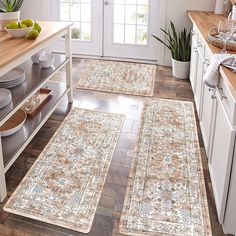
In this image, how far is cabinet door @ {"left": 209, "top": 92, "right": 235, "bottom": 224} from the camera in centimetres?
170

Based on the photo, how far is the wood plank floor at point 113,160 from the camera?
189cm

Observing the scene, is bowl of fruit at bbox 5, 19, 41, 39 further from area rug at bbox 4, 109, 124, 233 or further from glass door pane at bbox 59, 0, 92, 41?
glass door pane at bbox 59, 0, 92, 41

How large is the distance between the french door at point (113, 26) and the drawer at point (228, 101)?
288cm

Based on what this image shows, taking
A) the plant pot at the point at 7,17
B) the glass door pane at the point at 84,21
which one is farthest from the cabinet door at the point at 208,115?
the glass door pane at the point at 84,21

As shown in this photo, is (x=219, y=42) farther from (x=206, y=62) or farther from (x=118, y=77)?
(x=118, y=77)

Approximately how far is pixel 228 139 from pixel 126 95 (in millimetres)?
2121

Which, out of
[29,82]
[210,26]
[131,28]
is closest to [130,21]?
[131,28]

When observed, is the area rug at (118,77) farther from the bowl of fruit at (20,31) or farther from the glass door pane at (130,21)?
the bowl of fruit at (20,31)

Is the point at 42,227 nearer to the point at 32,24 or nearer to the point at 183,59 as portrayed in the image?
the point at 32,24

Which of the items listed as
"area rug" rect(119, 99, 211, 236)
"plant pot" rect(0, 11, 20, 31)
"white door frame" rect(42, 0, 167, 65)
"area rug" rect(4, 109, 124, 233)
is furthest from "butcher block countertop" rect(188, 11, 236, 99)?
"plant pot" rect(0, 11, 20, 31)

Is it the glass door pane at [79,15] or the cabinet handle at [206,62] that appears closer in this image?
the cabinet handle at [206,62]

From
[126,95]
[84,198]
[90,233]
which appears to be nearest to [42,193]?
[84,198]

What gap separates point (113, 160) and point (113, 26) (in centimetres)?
289

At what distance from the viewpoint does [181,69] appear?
13.7ft
